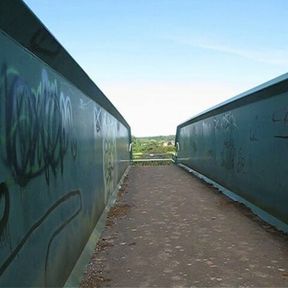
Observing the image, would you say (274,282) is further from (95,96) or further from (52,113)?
(95,96)

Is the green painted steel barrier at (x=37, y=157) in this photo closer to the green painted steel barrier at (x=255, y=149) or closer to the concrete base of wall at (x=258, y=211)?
the concrete base of wall at (x=258, y=211)

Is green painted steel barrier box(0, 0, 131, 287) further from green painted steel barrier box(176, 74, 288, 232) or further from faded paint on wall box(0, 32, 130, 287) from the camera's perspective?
green painted steel barrier box(176, 74, 288, 232)

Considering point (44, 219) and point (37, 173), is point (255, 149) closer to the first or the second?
point (44, 219)

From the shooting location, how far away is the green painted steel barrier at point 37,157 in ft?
10.1

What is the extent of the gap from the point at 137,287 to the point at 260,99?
18.3ft

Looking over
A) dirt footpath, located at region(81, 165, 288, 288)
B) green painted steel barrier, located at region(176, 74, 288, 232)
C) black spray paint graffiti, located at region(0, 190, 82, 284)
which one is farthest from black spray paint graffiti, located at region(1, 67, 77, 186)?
green painted steel barrier, located at region(176, 74, 288, 232)

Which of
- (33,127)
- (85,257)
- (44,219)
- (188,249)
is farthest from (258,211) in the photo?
(33,127)

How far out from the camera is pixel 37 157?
3.93m

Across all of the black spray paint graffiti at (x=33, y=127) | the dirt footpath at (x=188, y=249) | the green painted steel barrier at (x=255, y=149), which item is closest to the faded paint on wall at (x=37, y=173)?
the black spray paint graffiti at (x=33, y=127)

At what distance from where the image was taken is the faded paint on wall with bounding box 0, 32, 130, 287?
10.1ft

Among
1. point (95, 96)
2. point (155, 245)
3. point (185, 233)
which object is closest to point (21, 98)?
point (155, 245)

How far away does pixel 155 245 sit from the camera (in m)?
6.95

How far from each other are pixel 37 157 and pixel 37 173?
144mm

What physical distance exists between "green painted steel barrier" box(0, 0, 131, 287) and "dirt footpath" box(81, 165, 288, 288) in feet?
2.06
